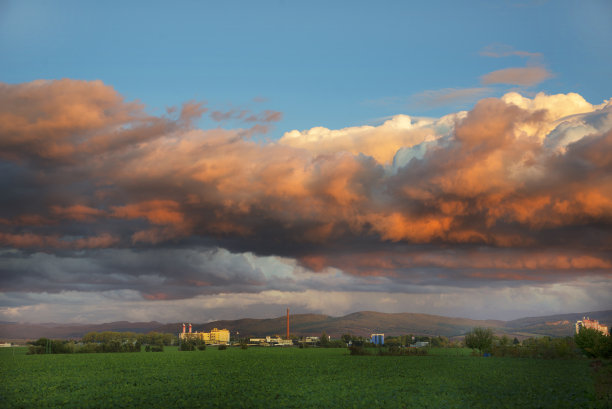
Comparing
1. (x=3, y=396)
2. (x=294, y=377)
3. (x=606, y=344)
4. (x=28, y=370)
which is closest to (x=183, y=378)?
(x=294, y=377)

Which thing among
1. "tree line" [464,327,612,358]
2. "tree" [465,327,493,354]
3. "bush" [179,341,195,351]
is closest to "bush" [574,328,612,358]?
A: "tree line" [464,327,612,358]

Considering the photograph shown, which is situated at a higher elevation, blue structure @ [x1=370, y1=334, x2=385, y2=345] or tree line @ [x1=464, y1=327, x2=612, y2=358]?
tree line @ [x1=464, y1=327, x2=612, y2=358]

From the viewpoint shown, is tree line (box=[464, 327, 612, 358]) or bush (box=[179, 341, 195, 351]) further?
bush (box=[179, 341, 195, 351])

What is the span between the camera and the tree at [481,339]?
133 metres

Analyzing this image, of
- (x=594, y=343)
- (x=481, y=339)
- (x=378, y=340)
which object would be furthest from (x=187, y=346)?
(x=594, y=343)

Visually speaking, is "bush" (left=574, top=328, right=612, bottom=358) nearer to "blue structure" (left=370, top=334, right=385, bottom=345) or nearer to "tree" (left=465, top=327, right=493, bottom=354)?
"tree" (left=465, top=327, right=493, bottom=354)

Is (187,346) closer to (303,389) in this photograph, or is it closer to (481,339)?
(481,339)

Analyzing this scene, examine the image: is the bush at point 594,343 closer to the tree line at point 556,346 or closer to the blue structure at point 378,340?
the tree line at point 556,346

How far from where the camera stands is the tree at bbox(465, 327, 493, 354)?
437ft

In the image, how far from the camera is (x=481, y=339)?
133 m

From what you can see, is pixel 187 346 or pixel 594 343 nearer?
pixel 594 343

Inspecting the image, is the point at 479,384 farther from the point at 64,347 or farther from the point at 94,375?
the point at 64,347

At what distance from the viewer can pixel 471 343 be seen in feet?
447

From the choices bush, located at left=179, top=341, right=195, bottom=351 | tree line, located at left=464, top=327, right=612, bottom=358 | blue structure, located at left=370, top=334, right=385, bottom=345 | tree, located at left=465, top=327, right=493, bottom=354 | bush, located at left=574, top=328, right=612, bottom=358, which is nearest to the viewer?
bush, located at left=574, top=328, right=612, bottom=358
